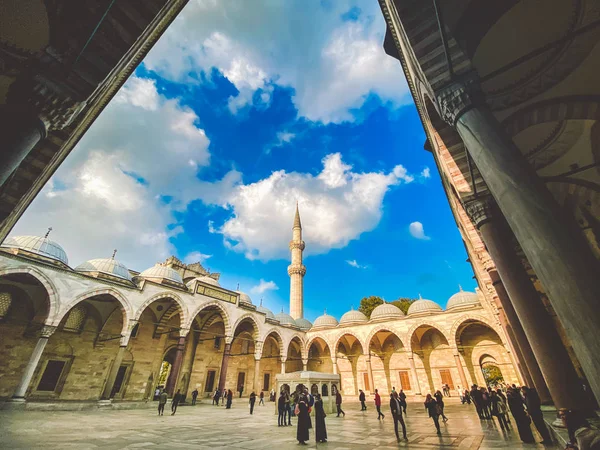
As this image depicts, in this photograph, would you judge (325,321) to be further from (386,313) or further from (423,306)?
(423,306)

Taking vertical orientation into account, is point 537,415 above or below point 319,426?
above

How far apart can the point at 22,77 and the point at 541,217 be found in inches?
253

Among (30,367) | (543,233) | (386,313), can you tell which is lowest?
(30,367)

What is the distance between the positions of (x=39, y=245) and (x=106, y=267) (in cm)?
320

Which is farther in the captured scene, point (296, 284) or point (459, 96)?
point (296, 284)

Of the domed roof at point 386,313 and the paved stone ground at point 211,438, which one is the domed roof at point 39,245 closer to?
the paved stone ground at point 211,438

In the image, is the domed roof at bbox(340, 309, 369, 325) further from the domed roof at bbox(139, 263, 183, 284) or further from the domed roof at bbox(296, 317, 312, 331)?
the domed roof at bbox(139, 263, 183, 284)

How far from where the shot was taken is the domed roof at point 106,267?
15.6 m

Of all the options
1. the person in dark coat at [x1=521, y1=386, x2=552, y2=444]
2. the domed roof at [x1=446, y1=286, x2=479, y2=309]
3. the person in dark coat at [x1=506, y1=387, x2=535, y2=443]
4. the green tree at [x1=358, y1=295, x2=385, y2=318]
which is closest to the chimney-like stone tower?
the green tree at [x1=358, y1=295, x2=385, y2=318]

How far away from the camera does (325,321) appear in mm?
26344

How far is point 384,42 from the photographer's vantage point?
21.4ft

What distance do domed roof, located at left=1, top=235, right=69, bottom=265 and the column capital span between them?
18.4m

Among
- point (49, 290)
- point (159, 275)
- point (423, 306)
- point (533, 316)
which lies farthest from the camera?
point (423, 306)

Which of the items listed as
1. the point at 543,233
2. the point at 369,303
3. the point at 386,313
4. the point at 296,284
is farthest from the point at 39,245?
the point at 369,303
